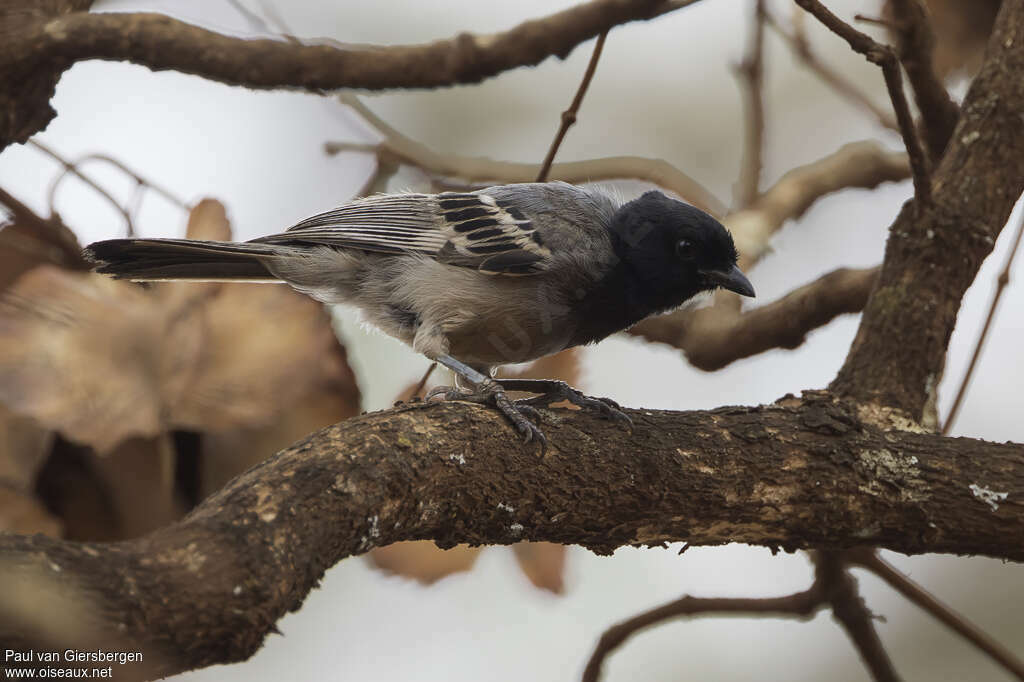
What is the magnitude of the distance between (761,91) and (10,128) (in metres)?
4.21

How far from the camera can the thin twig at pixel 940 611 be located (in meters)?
3.82

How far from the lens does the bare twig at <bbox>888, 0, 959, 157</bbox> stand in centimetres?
424

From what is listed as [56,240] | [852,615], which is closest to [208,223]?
[56,240]

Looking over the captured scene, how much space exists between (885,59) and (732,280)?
1077mm

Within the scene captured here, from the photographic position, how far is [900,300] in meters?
3.93

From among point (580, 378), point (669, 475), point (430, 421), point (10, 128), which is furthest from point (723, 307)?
point (10, 128)

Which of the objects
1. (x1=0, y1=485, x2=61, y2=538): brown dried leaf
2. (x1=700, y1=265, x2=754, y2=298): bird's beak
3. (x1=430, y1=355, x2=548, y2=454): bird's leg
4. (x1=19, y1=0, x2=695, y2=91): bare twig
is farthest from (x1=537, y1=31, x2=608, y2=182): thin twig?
(x1=0, y1=485, x2=61, y2=538): brown dried leaf

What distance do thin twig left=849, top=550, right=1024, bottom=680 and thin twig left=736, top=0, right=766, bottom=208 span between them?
2.47 meters

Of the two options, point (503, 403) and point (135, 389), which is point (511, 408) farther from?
point (135, 389)

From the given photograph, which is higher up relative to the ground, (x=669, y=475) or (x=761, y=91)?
(x=761, y=91)

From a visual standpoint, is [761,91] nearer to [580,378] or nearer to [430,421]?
[580,378]

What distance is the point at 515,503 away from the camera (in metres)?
2.93

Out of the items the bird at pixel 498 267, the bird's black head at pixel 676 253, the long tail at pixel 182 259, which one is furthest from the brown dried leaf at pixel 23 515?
the bird's black head at pixel 676 253

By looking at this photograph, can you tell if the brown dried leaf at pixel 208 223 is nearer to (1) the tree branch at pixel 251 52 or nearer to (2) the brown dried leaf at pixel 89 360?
(1) the tree branch at pixel 251 52
